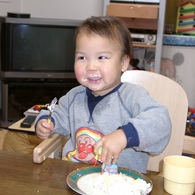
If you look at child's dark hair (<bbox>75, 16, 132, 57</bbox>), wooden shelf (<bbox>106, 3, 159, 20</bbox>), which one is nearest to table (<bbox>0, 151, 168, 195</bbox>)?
child's dark hair (<bbox>75, 16, 132, 57</bbox>)

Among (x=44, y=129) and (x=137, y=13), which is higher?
(x=137, y=13)

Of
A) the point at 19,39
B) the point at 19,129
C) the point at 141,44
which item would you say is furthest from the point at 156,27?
the point at 19,129

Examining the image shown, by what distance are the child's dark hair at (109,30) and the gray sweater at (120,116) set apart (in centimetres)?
13

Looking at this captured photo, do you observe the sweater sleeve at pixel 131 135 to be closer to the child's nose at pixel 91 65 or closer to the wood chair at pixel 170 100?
the child's nose at pixel 91 65

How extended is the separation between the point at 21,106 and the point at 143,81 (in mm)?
2001

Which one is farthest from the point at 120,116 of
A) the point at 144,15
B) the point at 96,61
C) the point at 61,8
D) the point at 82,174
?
the point at 61,8

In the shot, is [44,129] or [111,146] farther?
[44,129]

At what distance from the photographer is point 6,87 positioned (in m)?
3.12

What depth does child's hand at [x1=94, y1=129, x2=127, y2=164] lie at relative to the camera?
32.2 inches

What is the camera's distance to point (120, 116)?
1.12 m

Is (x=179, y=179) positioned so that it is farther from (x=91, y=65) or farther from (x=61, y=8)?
(x=61, y=8)

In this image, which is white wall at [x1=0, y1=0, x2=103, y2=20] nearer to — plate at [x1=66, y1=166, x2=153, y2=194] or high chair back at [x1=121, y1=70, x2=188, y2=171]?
high chair back at [x1=121, y1=70, x2=188, y2=171]

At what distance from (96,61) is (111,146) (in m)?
0.30

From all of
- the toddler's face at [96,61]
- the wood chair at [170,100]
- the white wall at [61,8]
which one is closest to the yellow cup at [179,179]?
the toddler's face at [96,61]
